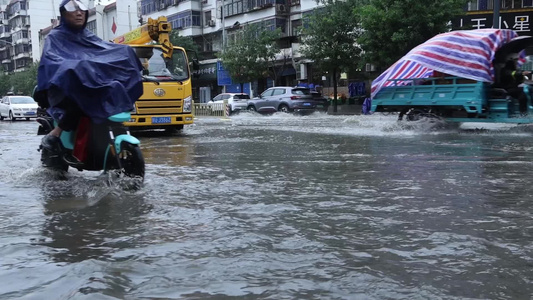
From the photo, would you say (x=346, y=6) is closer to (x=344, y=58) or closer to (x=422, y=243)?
(x=344, y=58)

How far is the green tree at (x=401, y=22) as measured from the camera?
2217cm

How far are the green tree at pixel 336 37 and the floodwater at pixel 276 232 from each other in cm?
2154

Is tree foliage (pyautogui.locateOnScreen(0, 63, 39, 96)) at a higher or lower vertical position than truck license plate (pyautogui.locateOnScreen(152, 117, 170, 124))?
higher

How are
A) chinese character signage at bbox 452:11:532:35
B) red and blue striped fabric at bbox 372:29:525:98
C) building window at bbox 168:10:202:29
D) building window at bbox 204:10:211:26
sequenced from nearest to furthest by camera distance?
red and blue striped fabric at bbox 372:29:525:98 < chinese character signage at bbox 452:11:532:35 < building window at bbox 168:10:202:29 < building window at bbox 204:10:211:26

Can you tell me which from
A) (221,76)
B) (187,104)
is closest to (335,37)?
(187,104)

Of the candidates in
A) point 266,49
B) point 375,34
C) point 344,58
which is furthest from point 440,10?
point 266,49

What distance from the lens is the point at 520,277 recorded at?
9.41ft

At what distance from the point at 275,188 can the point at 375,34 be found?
19310mm

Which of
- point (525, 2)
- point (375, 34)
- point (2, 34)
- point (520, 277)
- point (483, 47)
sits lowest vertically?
point (520, 277)

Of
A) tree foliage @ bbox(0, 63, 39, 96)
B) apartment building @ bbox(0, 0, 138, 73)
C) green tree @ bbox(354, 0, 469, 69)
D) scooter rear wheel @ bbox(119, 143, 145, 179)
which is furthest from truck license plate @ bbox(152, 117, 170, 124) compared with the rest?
apartment building @ bbox(0, 0, 138, 73)

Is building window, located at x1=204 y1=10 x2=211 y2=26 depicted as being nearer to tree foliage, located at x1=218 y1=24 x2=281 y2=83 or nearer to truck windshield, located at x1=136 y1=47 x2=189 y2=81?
tree foliage, located at x1=218 y1=24 x2=281 y2=83

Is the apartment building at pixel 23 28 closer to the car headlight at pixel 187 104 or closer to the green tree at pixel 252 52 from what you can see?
the green tree at pixel 252 52

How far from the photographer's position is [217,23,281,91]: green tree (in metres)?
35.4

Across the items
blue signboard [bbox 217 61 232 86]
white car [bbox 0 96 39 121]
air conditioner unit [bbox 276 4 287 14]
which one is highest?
air conditioner unit [bbox 276 4 287 14]
